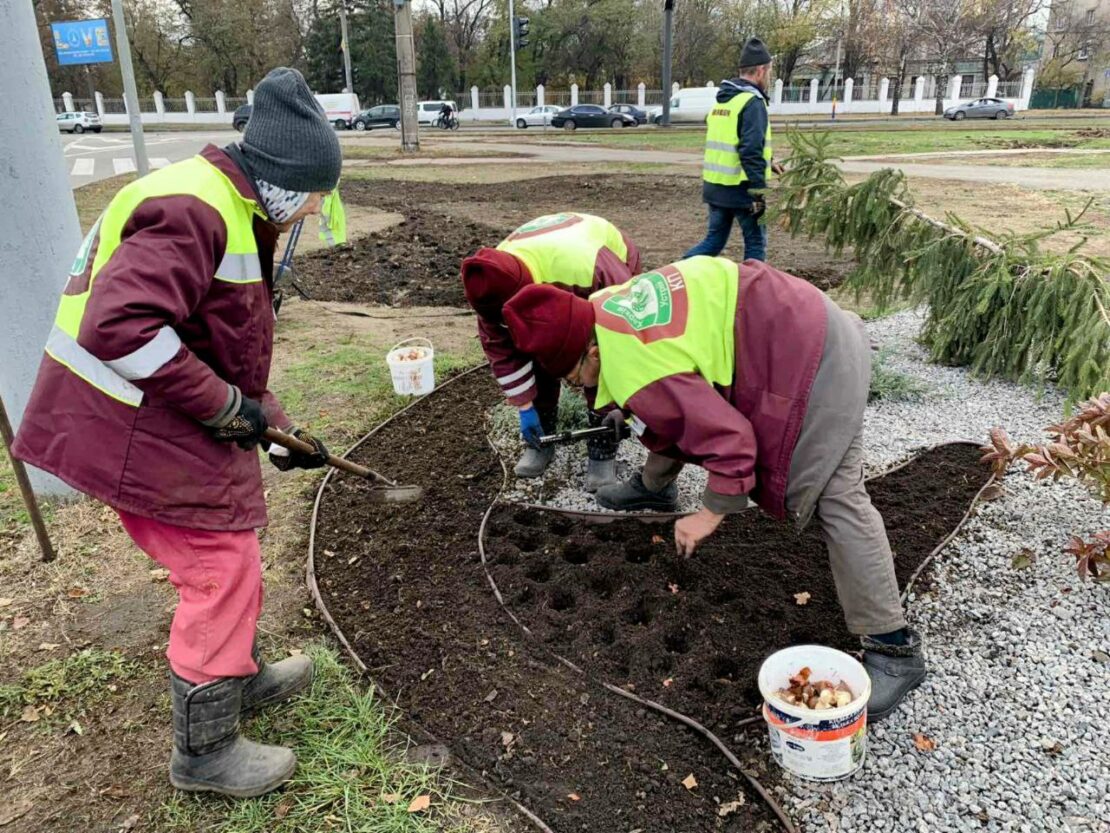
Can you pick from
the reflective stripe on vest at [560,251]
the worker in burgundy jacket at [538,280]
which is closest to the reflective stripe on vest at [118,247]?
the worker in burgundy jacket at [538,280]

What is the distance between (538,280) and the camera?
3.43m

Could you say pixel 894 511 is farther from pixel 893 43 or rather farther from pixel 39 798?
pixel 893 43

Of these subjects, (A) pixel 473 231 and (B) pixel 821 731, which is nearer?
(B) pixel 821 731

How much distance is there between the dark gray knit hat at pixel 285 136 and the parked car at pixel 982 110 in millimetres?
41214

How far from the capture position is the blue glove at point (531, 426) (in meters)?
3.94

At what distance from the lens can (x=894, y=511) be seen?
11.7 ft

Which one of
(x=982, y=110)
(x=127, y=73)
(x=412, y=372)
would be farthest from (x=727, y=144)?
(x=982, y=110)

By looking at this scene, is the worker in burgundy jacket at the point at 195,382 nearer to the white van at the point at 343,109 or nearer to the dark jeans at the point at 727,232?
the dark jeans at the point at 727,232

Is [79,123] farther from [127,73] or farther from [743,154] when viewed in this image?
[743,154]

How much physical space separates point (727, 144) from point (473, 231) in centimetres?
399

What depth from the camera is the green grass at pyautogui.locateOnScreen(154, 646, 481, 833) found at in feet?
7.38

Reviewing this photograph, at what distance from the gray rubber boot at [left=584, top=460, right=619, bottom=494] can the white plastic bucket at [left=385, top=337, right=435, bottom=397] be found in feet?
4.80

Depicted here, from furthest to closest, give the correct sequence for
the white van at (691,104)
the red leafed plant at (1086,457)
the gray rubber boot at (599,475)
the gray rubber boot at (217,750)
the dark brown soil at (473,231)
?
1. the white van at (691,104)
2. the dark brown soil at (473,231)
3. the gray rubber boot at (599,475)
4. the red leafed plant at (1086,457)
5. the gray rubber boot at (217,750)

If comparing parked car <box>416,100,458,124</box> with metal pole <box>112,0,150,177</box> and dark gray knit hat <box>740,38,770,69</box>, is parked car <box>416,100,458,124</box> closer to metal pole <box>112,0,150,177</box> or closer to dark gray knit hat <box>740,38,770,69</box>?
metal pole <box>112,0,150,177</box>
